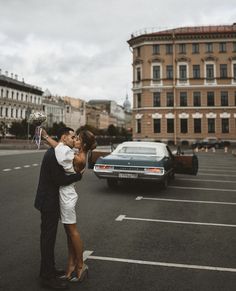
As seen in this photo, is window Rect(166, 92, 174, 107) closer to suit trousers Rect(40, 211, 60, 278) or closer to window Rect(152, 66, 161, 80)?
window Rect(152, 66, 161, 80)

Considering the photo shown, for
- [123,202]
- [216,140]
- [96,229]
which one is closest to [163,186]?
[123,202]

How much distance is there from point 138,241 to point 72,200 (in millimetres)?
1977

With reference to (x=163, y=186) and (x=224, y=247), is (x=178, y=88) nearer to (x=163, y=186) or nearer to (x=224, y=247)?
(x=163, y=186)

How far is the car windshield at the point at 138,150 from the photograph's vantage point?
10898 millimetres

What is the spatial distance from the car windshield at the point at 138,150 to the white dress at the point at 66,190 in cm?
725

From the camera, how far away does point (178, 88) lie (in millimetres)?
51875

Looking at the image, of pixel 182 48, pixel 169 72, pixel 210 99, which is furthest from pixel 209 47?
pixel 210 99

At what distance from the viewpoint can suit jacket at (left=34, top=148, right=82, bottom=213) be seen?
365 cm

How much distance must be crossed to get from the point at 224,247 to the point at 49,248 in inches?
111

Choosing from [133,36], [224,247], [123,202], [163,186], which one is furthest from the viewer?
[133,36]

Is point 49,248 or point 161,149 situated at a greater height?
point 161,149

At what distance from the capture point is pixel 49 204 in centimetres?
366

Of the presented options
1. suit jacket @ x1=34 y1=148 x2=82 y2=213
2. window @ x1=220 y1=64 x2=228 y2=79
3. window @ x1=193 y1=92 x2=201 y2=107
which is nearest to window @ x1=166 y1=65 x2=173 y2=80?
window @ x1=193 y1=92 x2=201 y2=107

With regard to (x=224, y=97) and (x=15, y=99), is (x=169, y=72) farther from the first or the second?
(x=15, y=99)
